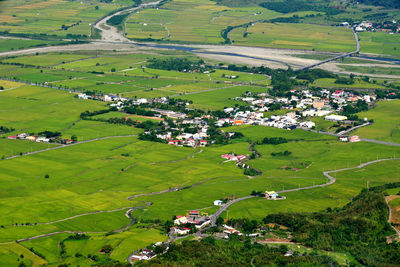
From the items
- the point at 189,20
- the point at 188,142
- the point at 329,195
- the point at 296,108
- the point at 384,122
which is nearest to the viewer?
the point at 329,195

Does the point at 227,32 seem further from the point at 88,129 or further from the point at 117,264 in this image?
the point at 117,264

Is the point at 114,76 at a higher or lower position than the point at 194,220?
lower

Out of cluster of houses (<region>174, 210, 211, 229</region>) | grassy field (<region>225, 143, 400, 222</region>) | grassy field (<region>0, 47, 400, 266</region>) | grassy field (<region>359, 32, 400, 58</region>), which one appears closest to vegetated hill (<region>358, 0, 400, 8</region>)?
grassy field (<region>359, 32, 400, 58</region>)

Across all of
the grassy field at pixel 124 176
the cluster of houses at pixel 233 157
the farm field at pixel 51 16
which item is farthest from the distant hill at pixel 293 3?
the cluster of houses at pixel 233 157

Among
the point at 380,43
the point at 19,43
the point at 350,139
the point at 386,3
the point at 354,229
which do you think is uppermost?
the point at 386,3

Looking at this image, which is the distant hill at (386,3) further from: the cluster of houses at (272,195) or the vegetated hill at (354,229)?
the vegetated hill at (354,229)

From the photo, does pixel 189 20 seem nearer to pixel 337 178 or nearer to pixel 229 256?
pixel 337 178

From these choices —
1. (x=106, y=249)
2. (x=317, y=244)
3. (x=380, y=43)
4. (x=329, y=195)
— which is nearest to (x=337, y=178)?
(x=329, y=195)

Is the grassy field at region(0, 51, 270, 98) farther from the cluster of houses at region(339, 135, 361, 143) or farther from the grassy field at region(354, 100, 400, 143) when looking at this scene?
the cluster of houses at region(339, 135, 361, 143)
